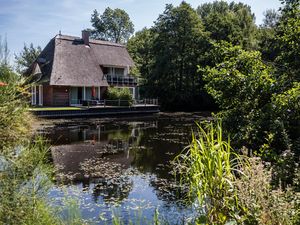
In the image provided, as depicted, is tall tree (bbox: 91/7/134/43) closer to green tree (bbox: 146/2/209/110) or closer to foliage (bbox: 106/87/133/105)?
green tree (bbox: 146/2/209/110)

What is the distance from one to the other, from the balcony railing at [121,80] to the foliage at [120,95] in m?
2.08

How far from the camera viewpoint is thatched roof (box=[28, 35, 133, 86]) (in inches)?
1171

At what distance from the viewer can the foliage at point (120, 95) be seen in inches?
1179

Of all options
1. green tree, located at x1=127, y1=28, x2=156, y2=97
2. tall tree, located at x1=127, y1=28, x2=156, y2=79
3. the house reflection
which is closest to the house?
green tree, located at x1=127, y1=28, x2=156, y2=97

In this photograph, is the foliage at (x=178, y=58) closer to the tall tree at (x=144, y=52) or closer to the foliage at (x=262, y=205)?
the tall tree at (x=144, y=52)

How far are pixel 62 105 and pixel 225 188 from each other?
27974 millimetres

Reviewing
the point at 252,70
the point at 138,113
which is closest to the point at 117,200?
the point at 252,70

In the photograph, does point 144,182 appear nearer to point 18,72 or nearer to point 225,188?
point 18,72

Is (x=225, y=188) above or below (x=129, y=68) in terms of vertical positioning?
below

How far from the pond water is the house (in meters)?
12.3

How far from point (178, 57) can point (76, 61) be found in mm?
12314

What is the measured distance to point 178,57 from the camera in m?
38.3

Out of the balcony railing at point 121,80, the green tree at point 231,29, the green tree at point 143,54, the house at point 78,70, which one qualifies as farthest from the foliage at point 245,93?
the green tree at point 143,54

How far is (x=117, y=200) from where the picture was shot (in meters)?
7.00
